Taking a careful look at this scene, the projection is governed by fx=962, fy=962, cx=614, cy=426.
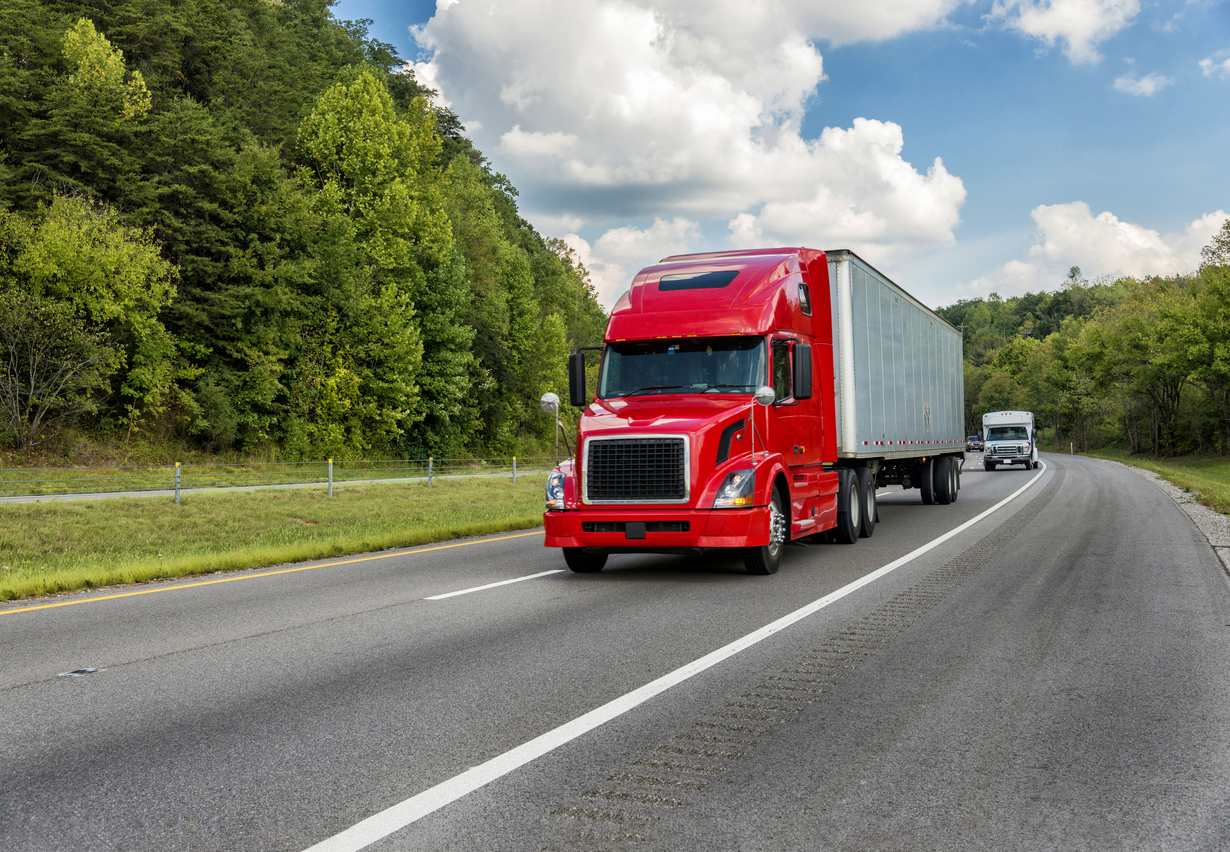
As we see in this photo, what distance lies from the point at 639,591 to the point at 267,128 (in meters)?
42.2

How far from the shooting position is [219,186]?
3847cm

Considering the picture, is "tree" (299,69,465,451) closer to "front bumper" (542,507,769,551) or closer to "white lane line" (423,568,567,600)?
"white lane line" (423,568,567,600)

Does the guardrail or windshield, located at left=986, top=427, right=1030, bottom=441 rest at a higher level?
windshield, located at left=986, top=427, right=1030, bottom=441

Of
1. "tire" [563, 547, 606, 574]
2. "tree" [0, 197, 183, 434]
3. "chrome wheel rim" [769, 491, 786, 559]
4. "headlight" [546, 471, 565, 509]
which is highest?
"tree" [0, 197, 183, 434]

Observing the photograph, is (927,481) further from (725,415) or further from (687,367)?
(725,415)

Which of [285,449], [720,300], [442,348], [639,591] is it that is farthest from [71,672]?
[442,348]

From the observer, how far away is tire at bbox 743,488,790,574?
1066 centimetres

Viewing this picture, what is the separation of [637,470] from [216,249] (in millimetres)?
32920

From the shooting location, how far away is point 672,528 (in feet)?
33.2

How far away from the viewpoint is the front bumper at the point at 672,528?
10.1m

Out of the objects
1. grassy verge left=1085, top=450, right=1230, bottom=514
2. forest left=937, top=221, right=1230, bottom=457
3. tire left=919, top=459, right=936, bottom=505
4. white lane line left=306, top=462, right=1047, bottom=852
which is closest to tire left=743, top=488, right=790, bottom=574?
white lane line left=306, top=462, right=1047, bottom=852

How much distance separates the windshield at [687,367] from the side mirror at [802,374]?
59cm

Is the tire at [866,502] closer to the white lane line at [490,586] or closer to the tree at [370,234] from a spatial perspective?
the white lane line at [490,586]

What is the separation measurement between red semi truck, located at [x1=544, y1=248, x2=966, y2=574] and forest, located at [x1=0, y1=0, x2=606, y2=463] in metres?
26.8
